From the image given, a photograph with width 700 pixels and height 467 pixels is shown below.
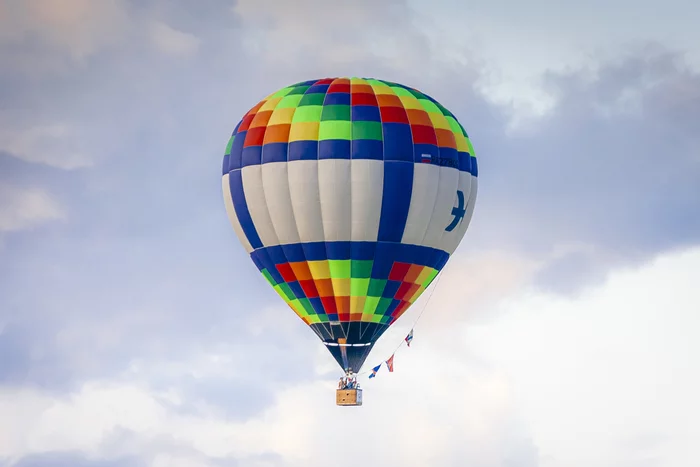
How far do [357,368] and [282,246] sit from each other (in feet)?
17.4

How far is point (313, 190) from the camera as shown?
8188 cm

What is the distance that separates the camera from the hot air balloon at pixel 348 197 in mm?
81938

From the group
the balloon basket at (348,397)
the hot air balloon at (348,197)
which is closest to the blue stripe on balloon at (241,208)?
the hot air balloon at (348,197)

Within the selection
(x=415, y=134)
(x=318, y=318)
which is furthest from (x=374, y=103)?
(x=318, y=318)

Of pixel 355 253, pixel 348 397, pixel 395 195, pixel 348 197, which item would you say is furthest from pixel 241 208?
pixel 348 397

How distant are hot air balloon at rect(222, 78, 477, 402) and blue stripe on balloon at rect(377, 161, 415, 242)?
36 mm

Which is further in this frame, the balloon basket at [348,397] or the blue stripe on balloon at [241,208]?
the blue stripe on balloon at [241,208]

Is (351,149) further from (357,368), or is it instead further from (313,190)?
(357,368)

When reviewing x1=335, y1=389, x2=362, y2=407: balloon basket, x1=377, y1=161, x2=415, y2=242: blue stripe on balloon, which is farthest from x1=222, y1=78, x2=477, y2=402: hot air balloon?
x1=335, y1=389, x2=362, y2=407: balloon basket

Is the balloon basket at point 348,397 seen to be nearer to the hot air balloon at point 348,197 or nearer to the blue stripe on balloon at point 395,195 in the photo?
the hot air balloon at point 348,197

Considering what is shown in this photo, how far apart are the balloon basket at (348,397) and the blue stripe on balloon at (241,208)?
6.24 meters

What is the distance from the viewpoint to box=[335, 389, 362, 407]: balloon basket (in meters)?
82.9

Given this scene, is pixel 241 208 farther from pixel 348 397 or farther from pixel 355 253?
pixel 348 397

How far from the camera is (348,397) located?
8300 cm
